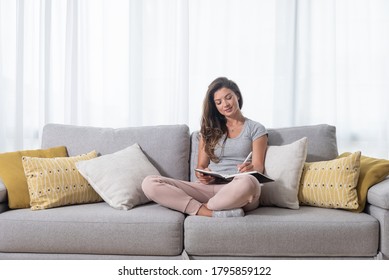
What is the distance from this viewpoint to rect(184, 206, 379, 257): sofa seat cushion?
2393 mm

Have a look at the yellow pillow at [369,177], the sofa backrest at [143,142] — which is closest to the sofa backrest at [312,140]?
the sofa backrest at [143,142]

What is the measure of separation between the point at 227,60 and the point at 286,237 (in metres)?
1.86

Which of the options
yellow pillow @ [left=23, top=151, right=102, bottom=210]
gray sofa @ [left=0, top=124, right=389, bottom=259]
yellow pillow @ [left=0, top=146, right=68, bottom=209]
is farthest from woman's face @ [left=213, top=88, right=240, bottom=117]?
yellow pillow @ [left=0, top=146, right=68, bottom=209]

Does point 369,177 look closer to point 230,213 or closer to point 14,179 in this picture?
point 230,213

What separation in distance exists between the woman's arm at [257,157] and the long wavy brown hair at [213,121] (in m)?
0.24

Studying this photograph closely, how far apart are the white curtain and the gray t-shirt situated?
923mm

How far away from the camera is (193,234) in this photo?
2422 mm

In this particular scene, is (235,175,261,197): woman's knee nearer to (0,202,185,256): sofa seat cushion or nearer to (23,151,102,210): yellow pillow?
(0,202,185,256): sofa seat cushion

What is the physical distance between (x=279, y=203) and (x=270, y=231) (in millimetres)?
339

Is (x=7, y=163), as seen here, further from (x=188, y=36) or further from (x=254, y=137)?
(x=188, y=36)

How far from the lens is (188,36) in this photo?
3.86m

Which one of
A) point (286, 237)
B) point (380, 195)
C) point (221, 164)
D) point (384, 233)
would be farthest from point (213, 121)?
point (384, 233)

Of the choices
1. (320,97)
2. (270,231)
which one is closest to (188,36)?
(320,97)
